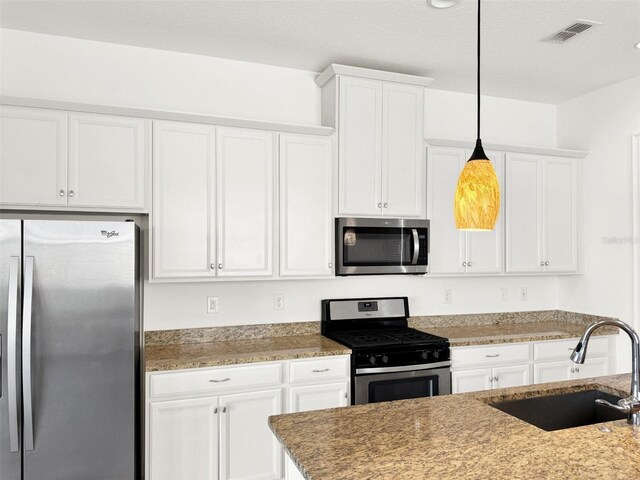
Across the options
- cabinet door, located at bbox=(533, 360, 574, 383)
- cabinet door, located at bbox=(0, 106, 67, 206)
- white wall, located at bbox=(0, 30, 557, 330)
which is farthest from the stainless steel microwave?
cabinet door, located at bbox=(0, 106, 67, 206)

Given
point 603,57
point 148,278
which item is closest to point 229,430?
point 148,278

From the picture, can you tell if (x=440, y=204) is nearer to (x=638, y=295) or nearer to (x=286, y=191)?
(x=286, y=191)

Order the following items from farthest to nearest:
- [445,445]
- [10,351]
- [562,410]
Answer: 1. [10,351]
2. [562,410]
3. [445,445]

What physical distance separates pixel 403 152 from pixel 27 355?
2537mm

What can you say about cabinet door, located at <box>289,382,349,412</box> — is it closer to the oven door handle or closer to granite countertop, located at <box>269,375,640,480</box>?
the oven door handle

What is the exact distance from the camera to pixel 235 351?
298 centimetres

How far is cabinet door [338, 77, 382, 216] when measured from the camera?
3303 mm

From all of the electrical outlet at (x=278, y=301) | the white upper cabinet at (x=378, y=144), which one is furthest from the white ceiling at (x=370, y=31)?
the electrical outlet at (x=278, y=301)

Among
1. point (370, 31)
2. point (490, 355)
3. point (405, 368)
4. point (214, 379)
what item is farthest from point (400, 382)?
point (370, 31)

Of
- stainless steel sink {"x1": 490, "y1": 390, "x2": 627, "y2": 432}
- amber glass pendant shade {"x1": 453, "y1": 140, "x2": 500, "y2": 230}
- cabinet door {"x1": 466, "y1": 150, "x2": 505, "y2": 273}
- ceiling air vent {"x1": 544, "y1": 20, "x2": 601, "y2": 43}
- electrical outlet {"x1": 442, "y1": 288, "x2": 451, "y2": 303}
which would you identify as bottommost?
stainless steel sink {"x1": 490, "y1": 390, "x2": 627, "y2": 432}

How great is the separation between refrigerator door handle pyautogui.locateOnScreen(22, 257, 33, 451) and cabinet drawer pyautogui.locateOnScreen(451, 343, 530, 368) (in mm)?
2445

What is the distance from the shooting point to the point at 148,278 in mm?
2961

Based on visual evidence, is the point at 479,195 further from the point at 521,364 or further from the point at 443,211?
the point at 521,364

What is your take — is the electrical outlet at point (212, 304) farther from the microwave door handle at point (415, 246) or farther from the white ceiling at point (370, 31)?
the white ceiling at point (370, 31)
